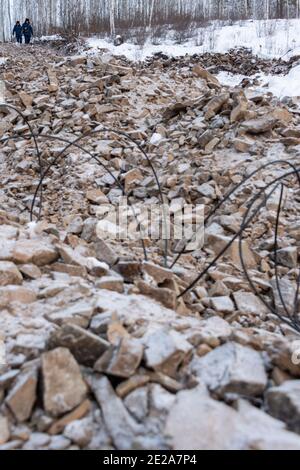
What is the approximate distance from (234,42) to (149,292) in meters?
12.5

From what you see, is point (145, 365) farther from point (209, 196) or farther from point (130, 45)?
point (130, 45)

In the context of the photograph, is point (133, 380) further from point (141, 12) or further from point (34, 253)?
point (141, 12)

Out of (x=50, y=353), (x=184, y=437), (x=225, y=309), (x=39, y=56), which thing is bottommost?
(x=225, y=309)

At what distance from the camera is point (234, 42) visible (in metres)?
13.0

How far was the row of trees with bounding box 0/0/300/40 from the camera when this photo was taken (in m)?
16.8

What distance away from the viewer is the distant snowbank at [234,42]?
12.2 metres

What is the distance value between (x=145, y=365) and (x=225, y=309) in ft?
4.53

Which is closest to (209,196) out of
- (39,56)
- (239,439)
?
(239,439)

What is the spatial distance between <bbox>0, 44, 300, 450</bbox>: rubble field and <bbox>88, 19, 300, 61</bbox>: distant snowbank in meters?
5.93

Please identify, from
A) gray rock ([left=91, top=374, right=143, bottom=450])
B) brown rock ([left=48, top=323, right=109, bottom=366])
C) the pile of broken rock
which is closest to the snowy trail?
the pile of broken rock

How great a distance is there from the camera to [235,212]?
4676 millimetres

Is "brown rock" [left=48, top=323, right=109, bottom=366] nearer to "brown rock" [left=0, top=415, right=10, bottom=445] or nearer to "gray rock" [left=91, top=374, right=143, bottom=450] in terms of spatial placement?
"gray rock" [left=91, top=374, right=143, bottom=450]

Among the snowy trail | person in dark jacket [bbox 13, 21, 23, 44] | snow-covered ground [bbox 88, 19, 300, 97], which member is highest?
person in dark jacket [bbox 13, 21, 23, 44]

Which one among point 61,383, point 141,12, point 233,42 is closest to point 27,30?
point 141,12
